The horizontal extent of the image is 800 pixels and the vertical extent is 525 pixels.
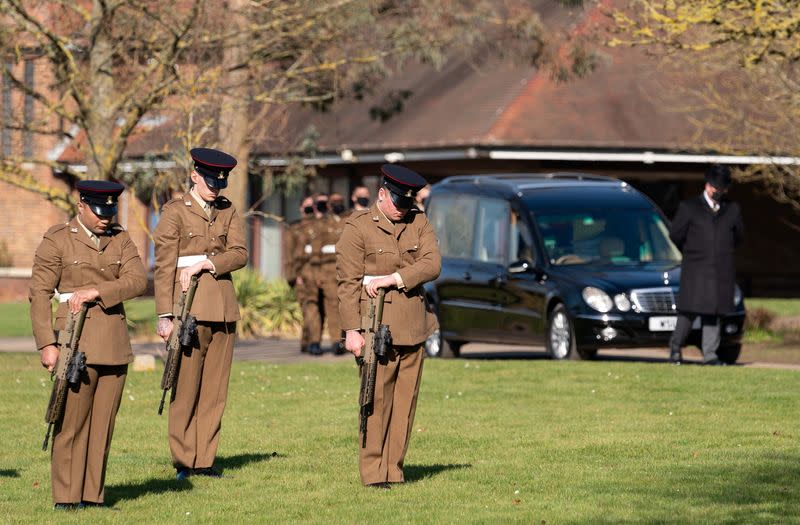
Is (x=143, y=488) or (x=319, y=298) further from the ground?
(x=319, y=298)

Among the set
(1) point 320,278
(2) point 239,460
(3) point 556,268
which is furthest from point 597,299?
(2) point 239,460

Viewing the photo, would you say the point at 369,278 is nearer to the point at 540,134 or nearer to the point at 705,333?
the point at 705,333

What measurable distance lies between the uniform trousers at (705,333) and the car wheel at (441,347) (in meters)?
3.85

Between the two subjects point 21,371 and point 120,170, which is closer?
point 21,371

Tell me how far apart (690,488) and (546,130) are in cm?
2008

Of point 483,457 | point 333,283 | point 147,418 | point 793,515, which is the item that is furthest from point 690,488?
point 333,283

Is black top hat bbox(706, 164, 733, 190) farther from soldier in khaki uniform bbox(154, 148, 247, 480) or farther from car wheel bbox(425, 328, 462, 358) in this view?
soldier in khaki uniform bbox(154, 148, 247, 480)

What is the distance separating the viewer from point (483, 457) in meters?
12.4

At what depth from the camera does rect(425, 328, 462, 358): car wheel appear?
71.7ft

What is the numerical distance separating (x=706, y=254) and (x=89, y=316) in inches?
380

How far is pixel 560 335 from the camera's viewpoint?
20.0m

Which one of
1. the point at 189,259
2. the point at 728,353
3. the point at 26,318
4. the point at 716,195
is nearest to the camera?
the point at 189,259

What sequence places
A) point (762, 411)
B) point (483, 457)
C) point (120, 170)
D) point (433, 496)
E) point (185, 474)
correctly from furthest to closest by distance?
1. point (120, 170)
2. point (762, 411)
3. point (483, 457)
4. point (185, 474)
5. point (433, 496)

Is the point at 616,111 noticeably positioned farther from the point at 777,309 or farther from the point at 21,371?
the point at 21,371
